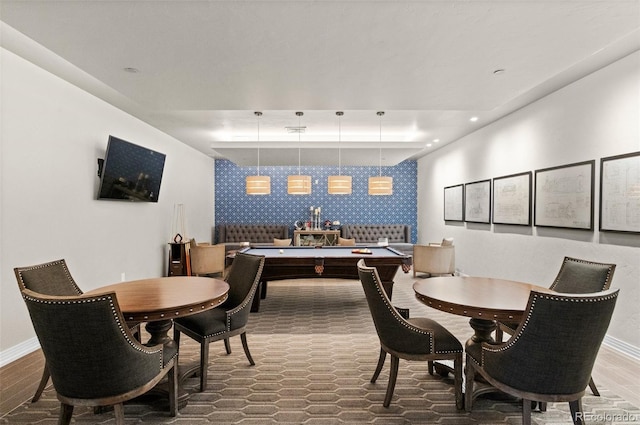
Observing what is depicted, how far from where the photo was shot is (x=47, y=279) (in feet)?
8.75

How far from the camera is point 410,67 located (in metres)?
3.09

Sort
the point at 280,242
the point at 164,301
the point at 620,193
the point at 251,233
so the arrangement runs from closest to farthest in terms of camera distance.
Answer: the point at 164,301 → the point at 620,193 → the point at 280,242 → the point at 251,233

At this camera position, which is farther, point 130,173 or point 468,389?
point 130,173

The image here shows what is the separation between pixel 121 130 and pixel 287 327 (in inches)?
154

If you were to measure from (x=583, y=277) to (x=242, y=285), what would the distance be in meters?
2.95

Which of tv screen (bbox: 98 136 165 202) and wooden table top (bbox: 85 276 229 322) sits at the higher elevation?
tv screen (bbox: 98 136 165 202)

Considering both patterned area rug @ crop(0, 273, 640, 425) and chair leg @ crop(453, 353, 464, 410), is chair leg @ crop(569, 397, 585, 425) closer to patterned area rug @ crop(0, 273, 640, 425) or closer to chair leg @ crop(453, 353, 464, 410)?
patterned area rug @ crop(0, 273, 640, 425)

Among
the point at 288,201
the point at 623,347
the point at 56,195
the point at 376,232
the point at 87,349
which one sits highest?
the point at 288,201

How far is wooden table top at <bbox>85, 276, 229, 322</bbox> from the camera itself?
2.22 metres

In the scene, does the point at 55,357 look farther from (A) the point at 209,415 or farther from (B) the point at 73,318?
(A) the point at 209,415

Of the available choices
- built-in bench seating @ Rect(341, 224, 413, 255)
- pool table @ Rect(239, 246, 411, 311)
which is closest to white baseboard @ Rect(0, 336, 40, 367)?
pool table @ Rect(239, 246, 411, 311)

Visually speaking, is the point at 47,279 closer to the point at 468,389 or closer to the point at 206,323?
the point at 206,323

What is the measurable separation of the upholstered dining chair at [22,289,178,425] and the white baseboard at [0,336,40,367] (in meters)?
2.02

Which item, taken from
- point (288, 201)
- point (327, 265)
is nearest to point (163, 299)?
point (327, 265)
